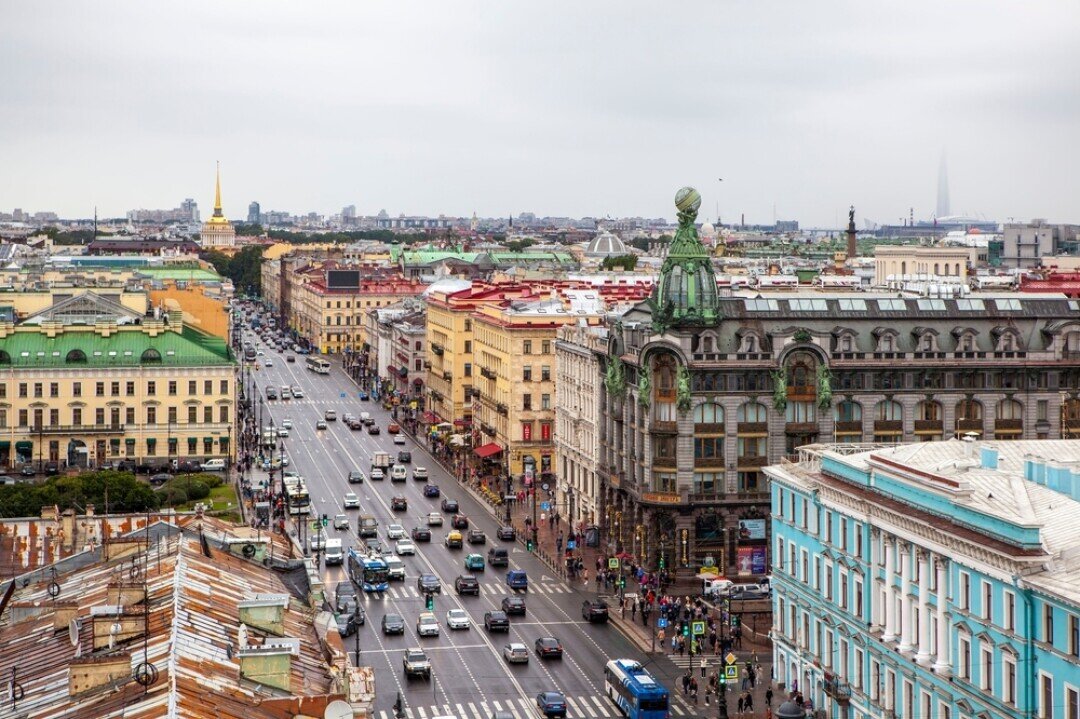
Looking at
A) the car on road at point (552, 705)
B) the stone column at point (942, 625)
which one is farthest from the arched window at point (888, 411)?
the stone column at point (942, 625)

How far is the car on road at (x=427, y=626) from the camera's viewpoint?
92125 mm

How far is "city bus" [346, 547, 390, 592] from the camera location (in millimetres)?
104000

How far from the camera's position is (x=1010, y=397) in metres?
106

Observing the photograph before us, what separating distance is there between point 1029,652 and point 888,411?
49477 millimetres

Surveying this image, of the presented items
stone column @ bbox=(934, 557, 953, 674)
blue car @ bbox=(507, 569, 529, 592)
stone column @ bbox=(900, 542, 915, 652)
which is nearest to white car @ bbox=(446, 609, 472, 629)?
blue car @ bbox=(507, 569, 529, 592)

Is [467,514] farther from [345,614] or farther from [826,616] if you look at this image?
[826,616]

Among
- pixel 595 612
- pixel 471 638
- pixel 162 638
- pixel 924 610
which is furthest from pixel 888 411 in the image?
pixel 162 638

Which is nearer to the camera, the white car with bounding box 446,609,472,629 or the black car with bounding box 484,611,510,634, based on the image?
the black car with bounding box 484,611,510,634

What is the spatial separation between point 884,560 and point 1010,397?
128 feet

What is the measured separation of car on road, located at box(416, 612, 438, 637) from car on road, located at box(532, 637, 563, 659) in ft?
20.5

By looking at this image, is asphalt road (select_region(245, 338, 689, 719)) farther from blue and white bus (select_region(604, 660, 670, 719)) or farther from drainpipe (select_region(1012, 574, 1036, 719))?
drainpipe (select_region(1012, 574, 1036, 719))

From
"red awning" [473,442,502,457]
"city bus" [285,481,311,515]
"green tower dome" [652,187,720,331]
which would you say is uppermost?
"green tower dome" [652,187,720,331]

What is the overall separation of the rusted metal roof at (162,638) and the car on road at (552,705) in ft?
53.0

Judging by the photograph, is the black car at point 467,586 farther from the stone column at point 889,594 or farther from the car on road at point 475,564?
the stone column at point 889,594
